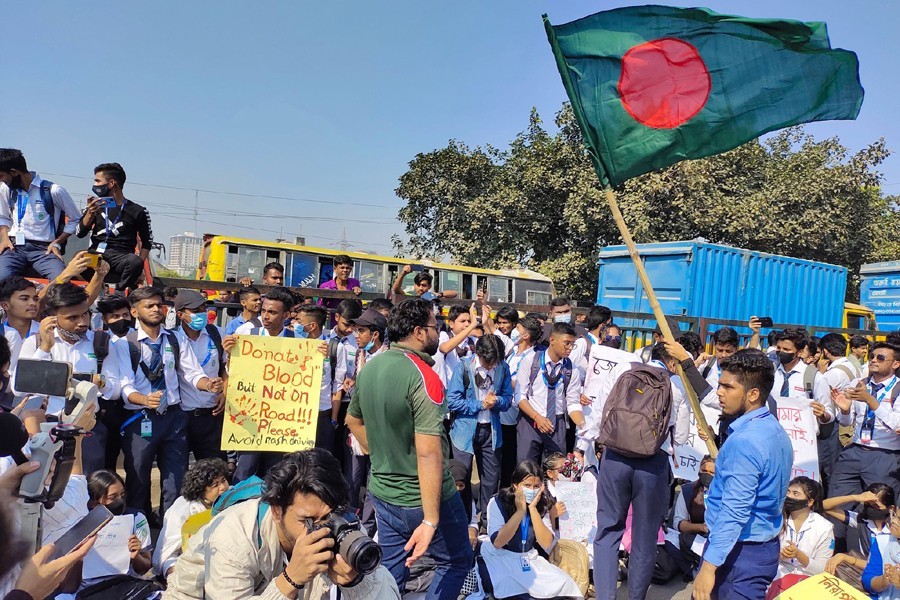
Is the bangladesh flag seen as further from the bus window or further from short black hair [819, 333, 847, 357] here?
the bus window

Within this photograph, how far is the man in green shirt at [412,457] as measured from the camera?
3.16m

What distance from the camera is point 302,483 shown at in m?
2.44

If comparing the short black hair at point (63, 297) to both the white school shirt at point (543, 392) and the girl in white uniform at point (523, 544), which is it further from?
the white school shirt at point (543, 392)

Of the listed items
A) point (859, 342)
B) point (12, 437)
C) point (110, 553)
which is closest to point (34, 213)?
point (110, 553)

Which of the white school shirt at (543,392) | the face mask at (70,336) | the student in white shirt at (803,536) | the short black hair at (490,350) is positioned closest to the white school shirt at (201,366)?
the face mask at (70,336)

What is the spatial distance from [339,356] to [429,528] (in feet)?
9.15

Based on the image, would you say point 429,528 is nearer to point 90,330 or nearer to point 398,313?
point 398,313

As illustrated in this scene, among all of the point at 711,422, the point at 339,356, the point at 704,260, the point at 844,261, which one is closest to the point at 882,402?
the point at 711,422

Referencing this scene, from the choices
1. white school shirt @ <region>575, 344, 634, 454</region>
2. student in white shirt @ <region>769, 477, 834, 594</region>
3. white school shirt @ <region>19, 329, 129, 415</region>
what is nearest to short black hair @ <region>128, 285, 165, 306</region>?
white school shirt @ <region>19, 329, 129, 415</region>

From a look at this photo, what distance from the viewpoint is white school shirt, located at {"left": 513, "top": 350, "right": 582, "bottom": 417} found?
595 centimetres

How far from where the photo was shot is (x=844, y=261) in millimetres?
20188

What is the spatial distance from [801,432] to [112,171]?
6.64 m

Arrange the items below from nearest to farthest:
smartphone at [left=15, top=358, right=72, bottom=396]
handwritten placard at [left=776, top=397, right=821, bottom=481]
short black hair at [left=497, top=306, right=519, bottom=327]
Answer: smartphone at [left=15, top=358, right=72, bottom=396]
handwritten placard at [left=776, top=397, right=821, bottom=481]
short black hair at [left=497, top=306, right=519, bottom=327]

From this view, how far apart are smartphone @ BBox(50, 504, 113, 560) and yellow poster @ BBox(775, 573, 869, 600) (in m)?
3.12
